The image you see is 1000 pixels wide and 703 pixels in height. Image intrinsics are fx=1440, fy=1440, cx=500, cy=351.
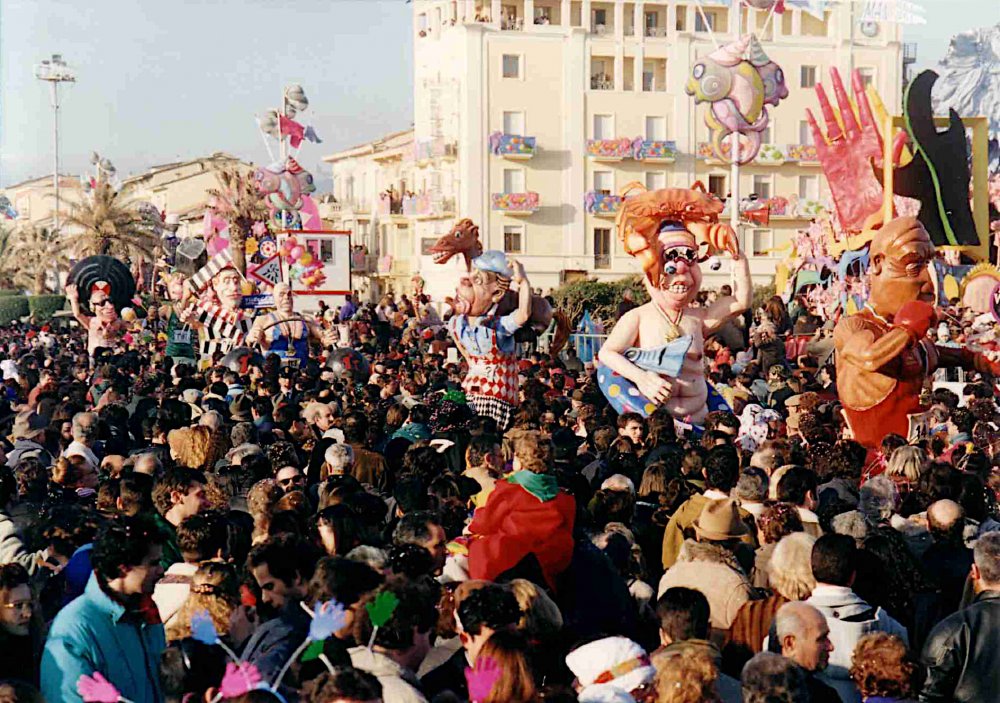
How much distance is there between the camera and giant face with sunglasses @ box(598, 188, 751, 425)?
38.8 ft

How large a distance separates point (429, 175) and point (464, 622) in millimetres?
51875

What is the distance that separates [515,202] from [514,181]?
0.93 metres

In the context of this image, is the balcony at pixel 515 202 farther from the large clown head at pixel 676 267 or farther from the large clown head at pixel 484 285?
the large clown head at pixel 676 267

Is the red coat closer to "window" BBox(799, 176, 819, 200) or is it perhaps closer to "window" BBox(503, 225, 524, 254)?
"window" BBox(503, 225, 524, 254)

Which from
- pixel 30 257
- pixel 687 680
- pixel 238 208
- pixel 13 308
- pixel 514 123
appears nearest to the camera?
pixel 687 680

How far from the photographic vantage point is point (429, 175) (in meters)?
55.8

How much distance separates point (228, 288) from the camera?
64.8 feet

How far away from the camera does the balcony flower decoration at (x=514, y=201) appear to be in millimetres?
52438

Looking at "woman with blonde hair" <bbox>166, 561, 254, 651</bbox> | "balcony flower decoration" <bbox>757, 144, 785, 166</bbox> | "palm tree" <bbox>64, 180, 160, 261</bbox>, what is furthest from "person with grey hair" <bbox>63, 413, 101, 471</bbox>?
"balcony flower decoration" <bbox>757, 144, 785, 166</bbox>

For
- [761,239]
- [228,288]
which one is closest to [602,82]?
[761,239]

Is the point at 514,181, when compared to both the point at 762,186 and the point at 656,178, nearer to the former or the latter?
the point at 656,178

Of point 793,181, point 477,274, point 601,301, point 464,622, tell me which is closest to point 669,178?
point 793,181

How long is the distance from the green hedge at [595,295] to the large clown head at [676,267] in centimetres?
2487

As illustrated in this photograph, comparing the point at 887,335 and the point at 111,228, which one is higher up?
the point at 111,228
